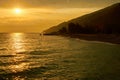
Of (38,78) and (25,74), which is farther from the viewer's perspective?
(25,74)

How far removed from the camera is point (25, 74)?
40.3m

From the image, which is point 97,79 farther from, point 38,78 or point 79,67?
point 79,67

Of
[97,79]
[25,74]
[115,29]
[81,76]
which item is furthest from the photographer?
[115,29]

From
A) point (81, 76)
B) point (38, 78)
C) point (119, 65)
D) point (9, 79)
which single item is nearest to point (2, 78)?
point (9, 79)

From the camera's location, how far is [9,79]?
36125mm

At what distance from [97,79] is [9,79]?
11312mm

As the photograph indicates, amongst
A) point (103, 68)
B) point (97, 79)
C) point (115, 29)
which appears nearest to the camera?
point (97, 79)

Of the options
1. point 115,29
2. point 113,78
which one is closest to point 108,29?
point 115,29

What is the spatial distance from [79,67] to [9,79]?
1382 centimetres

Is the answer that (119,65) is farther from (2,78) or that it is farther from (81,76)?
(2,78)

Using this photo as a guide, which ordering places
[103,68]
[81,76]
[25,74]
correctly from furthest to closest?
1. [103,68]
2. [25,74]
3. [81,76]

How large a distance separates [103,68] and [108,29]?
151m

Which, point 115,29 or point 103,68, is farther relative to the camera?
point 115,29

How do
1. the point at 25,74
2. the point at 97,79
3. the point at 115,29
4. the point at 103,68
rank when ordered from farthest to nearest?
the point at 115,29
the point at 103,68
the point at 25,74
the point at 97,79
